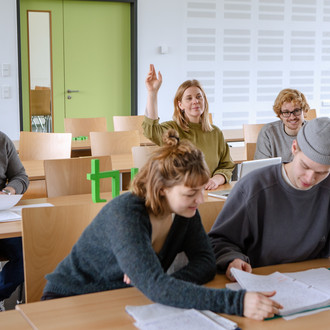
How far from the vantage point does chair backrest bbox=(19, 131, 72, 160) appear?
4477 mm

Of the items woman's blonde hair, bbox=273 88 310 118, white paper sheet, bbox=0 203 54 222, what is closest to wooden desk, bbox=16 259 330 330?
white paper sheet, bbox=0 203 54 222

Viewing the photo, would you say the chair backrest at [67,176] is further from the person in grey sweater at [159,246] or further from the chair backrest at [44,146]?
the person in grey sweater at [159,246]

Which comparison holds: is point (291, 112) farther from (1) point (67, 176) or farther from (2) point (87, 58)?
(2) point (87, 58)

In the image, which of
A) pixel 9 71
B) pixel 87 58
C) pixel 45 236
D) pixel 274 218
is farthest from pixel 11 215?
pixel 87 58

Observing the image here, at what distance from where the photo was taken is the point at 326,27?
8781 mm

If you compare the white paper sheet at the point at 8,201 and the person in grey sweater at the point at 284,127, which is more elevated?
the person in grey sweater at the point at 284,127

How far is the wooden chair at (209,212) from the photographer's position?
7.33 ft

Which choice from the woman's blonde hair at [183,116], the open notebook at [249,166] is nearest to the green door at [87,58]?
the woman's blonde hair at [183,116]

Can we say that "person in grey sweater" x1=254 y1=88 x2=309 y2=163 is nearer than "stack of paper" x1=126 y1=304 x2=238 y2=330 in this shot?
No

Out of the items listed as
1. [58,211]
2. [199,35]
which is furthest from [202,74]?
[58,211]

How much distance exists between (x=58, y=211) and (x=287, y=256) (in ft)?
2.81

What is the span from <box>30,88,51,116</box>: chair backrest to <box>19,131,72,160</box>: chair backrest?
2.88 metres

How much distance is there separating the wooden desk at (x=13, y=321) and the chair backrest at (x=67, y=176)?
1.77 meters

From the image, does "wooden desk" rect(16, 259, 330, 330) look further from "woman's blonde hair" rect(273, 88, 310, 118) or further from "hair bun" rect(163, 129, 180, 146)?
"woman's blonde hair" rect(273, 88, 310, 118)
